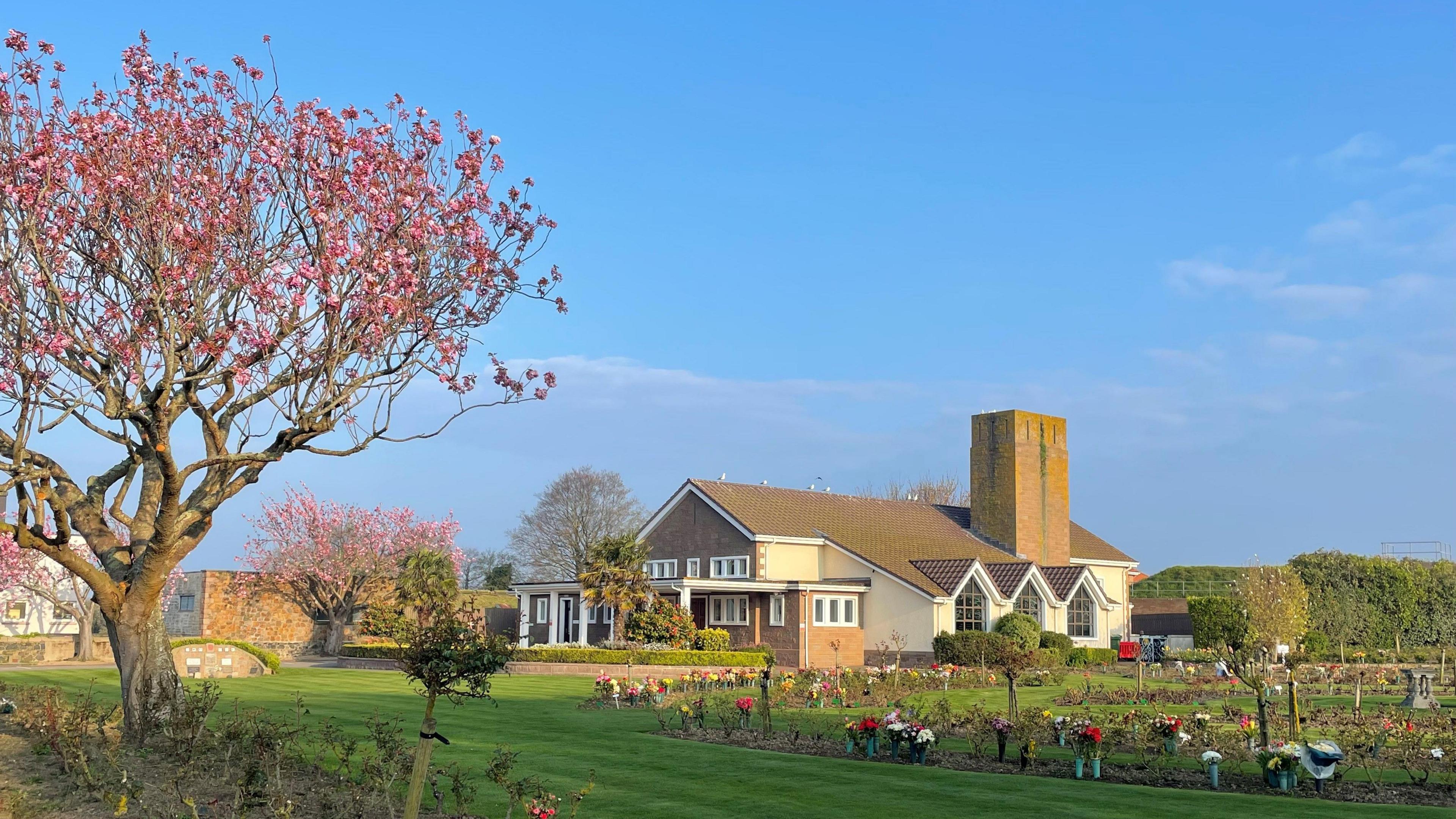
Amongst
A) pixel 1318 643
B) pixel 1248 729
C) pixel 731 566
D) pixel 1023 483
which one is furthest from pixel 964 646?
pixel 1248 729

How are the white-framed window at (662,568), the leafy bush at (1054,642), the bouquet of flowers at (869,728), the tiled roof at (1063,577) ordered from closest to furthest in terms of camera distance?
the bouquet of flowers at (869,728) < the leafy bush at (1054,642) < the tiled roof at (1063,577) < the white-framed window at (662,568)

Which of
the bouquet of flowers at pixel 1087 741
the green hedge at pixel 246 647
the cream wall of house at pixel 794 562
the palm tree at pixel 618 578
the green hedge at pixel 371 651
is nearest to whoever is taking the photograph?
the bouquet of flowers at pixel 1087 741

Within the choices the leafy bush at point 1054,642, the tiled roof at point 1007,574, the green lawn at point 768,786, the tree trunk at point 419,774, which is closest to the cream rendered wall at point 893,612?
the tiled roof at point 1007,574

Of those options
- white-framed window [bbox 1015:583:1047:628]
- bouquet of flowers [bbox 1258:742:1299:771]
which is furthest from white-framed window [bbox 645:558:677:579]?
bouquet of flowers [bbox 1258:742:1299:771]

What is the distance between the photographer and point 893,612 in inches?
1687

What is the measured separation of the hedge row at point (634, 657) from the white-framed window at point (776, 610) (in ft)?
16.4

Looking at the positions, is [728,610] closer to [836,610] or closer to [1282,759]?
[836,610]

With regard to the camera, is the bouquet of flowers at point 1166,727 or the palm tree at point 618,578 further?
the palm tree at point 618,578

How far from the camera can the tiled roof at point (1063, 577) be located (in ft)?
154

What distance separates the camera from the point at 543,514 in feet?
235

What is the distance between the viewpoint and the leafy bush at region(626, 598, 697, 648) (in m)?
38.2

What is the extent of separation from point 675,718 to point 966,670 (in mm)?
14587

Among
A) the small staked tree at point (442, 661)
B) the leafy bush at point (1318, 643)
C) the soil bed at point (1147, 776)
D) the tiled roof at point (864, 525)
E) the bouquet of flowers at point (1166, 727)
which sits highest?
the tiled roof at point (864, 525)

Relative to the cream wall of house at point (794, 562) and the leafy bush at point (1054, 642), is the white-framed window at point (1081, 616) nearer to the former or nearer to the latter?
the leafy bush at point (1054, 642)
